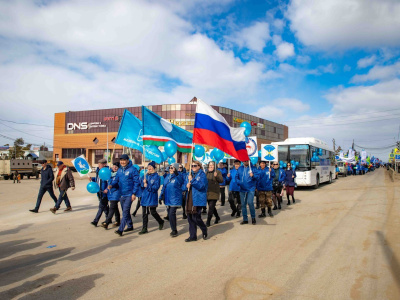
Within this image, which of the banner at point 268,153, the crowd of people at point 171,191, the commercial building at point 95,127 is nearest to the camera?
Answer: the crowd of people at point 171,191

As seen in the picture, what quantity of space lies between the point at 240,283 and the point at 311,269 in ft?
4.06

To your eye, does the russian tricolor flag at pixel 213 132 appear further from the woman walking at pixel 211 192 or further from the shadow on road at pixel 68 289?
the shadow on road at pixel 68 289

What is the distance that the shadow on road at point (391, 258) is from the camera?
3998mm

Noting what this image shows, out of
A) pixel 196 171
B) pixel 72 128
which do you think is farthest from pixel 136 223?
pixel 72 128

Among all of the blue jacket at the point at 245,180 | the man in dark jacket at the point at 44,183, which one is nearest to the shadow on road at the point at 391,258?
the blue jacket at the point at 245,180

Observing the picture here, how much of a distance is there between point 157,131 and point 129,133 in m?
1.06

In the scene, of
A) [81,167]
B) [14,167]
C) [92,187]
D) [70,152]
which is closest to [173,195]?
[92,187]

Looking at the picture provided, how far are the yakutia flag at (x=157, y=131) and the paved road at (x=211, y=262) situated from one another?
2494mm

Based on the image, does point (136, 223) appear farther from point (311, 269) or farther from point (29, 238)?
point (311, 269)

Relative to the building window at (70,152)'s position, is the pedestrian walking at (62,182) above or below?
below

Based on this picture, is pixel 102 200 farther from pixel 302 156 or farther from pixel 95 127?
pixel 95 127

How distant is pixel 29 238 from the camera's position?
6348mm

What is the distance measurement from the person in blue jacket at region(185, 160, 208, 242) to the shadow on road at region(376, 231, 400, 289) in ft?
11.0

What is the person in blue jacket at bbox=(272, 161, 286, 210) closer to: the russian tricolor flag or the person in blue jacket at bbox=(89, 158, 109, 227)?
the russian tricolor flag
